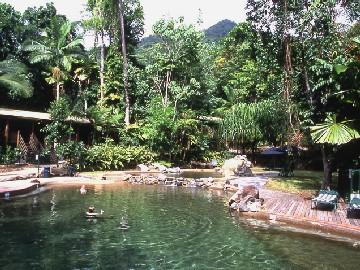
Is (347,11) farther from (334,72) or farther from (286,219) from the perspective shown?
(286,219)

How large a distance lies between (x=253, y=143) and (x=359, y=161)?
24.4 meters

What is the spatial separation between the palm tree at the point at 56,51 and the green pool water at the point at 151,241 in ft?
68.5

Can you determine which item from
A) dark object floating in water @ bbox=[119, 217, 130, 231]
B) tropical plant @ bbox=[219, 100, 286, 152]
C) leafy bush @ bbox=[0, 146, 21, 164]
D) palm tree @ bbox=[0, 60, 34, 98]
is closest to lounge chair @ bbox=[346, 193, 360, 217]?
dark object floating in water @ bbox=[119, 217, 130, 231]

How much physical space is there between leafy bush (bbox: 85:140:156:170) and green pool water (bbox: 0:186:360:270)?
509 inches

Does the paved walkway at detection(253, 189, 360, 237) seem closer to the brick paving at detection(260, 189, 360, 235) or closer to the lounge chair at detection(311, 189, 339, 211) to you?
the brick paving at detection(260, 189, 360, 235)

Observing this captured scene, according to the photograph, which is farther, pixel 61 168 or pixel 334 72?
pixel 61 168

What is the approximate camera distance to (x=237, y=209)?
19.2m

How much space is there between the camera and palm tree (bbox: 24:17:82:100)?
128 feet

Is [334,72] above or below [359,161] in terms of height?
above

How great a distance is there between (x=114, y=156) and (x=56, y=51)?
12.3 metres

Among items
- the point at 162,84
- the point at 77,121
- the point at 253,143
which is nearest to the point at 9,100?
the point at 77,121

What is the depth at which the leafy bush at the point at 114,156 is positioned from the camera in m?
33.5

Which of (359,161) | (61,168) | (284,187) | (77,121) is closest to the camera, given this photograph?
(359,161)

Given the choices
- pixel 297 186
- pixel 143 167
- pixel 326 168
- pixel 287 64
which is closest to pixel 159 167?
pixel 143 167
